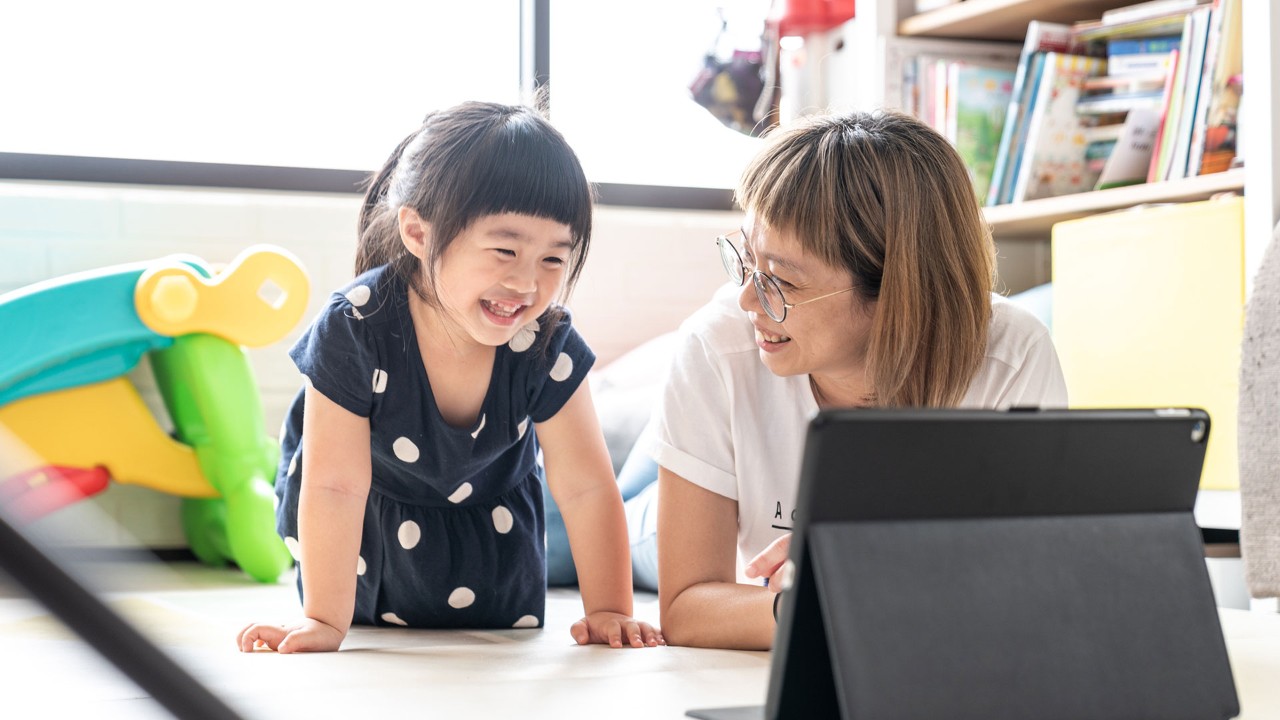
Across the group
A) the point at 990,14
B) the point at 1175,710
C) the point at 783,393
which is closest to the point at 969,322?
the point at 783,393

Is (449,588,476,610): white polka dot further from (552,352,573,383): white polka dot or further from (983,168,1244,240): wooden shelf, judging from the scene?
(983,168,1244,240): wooden shelf

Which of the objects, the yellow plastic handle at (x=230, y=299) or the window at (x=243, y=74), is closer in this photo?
the yellow plastic handle at (x=230, y=299)

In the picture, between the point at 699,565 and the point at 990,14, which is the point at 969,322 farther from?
the point at 990,14

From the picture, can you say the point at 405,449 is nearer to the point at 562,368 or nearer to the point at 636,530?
the point at 562,368

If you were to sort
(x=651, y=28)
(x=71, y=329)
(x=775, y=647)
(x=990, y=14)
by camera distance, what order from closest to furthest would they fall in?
(x=775, y=647)
(x=71, y=329)
(x=990, y=14)
(x=651, y=28)

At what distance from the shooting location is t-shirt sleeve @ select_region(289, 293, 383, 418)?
1167mm

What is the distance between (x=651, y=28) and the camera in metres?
2.77

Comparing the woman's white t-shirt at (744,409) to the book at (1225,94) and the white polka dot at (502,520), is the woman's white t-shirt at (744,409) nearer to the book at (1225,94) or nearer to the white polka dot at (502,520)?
the white polka dot at (502,520)

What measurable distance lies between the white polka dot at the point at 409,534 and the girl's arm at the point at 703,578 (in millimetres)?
335

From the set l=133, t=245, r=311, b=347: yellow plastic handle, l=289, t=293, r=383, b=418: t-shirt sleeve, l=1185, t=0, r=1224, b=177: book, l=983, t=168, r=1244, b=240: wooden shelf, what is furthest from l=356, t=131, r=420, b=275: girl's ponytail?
l=1185, t=0, r=1224, b=177: book

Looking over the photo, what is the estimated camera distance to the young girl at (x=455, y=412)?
45.7 inches

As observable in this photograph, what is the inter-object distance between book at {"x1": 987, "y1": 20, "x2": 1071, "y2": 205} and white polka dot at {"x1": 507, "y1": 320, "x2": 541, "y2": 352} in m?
1.07

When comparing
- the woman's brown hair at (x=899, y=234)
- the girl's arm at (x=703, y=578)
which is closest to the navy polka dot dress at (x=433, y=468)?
the girl's arm at (x=703, y=578)

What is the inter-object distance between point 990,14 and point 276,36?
1367mm
